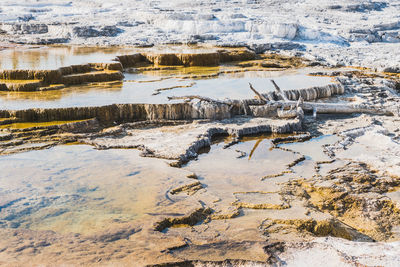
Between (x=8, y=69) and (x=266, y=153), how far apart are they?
7220 millimetres

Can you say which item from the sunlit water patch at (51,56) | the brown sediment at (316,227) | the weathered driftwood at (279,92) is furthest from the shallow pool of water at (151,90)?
the brown sediment at (316,227)

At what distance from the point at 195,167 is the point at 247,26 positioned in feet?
46.5

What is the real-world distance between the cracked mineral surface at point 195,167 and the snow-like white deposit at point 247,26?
16.1 feet

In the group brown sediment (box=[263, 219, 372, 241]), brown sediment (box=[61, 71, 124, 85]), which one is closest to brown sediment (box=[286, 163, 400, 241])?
brown sediment (box=[263, 219, 372, 241])

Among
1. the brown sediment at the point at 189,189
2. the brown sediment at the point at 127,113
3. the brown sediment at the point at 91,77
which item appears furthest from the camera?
the brown sediment at the point at 91,77

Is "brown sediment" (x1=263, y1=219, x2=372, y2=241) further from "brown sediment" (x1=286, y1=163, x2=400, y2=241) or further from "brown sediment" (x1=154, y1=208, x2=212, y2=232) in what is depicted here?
"brown sediment" (x1=154, y1=208, x2=212, y2=232)

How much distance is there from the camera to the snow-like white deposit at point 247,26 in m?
16.8

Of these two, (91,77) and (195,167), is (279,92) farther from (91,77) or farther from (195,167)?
(91,77)

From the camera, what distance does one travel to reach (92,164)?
237 inches

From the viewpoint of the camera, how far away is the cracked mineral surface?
3.81 metres

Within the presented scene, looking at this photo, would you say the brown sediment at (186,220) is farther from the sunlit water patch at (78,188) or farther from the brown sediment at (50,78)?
the brown sediment at (50,78)

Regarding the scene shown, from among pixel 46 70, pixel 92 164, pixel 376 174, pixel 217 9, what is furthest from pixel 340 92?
pixel 217 9

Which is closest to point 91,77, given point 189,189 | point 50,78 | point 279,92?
point 50,78

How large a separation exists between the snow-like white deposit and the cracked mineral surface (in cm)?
491
